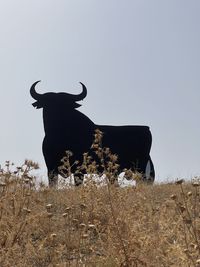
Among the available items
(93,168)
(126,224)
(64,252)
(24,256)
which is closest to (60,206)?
(93,168)

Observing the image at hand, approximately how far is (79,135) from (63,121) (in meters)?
0.66

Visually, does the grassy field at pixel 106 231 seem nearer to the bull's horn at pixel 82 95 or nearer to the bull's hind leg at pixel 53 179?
the bull's hind leg at pixel 53 179

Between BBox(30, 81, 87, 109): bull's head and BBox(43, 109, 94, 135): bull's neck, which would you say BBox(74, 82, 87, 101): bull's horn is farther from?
BBox(43, 109, 94, 135): bull's neck

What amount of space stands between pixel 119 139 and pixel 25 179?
32.6 feet

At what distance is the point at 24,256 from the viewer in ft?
10.8

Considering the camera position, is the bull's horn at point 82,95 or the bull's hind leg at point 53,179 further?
the bull's horn at point 82,95

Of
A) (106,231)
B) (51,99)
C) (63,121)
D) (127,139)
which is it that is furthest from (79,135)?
(106,231)

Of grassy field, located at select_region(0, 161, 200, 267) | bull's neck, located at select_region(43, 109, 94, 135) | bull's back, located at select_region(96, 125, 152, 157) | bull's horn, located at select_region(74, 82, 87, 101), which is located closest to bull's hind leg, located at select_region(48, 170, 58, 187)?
Answer: bull's neck, located at select_region(43, 109, 94, 135)

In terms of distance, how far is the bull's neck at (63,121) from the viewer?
13.5 m

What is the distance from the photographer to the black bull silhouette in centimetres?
1312

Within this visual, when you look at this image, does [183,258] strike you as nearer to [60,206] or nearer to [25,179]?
[25,179]

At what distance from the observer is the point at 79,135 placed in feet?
43.7

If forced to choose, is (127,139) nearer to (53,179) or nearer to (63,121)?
(63,121)

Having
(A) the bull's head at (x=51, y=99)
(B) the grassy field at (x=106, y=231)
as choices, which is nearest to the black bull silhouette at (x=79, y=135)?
(A) the bull's head at (x=51, y=99)
